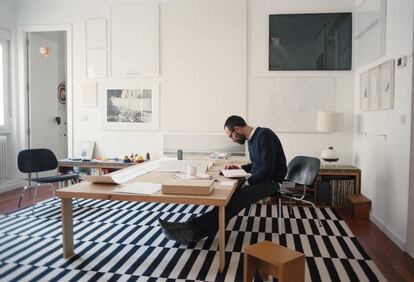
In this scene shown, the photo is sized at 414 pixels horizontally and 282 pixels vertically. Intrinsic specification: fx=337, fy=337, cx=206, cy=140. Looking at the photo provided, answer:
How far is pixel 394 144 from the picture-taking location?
3.36m

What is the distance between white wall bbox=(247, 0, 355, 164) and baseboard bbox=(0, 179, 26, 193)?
160 inches

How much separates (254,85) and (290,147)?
41.9 inches

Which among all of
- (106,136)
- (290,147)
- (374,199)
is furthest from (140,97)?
(374,199)

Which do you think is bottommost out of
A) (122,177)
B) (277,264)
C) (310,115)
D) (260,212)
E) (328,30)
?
(260,212)

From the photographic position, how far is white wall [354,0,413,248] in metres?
3.06

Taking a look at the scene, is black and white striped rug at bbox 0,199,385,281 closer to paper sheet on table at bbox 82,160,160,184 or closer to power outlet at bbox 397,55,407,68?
paper sheet on table at bbox 82,160,160,184

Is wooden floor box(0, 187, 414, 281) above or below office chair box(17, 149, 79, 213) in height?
below

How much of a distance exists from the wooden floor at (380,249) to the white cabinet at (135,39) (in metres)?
2.50

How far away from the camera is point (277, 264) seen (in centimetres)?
209

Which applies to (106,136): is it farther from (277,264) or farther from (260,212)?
(277,264)

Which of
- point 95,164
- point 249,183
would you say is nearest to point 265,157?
point 249,183

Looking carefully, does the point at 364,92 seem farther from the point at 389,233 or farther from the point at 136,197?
the point at 136,197

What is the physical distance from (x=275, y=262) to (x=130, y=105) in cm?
386

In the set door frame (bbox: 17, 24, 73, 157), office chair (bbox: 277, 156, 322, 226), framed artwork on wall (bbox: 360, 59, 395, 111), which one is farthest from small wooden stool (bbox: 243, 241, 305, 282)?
door frame (bbox: 17, 24, 73, 157)
